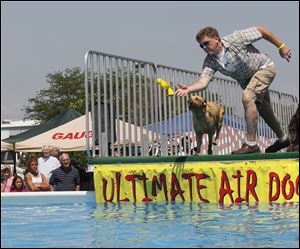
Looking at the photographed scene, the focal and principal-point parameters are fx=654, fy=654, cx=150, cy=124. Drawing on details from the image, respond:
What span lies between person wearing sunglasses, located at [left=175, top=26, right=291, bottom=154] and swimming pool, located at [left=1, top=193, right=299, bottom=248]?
0.97 meters

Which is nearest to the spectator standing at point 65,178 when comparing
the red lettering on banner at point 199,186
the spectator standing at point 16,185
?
the spectator standing at point 16,185

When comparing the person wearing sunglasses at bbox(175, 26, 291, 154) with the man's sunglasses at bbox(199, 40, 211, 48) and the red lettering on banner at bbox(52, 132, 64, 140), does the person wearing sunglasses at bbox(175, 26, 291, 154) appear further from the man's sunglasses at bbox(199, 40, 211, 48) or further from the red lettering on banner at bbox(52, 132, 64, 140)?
the red lettering on banner at bbox(52, 132, 64, 140)

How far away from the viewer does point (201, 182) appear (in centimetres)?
681

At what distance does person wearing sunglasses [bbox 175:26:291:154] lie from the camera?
6.70 metres

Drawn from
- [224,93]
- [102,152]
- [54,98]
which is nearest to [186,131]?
[224,93]

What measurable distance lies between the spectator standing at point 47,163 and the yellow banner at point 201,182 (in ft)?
11.8

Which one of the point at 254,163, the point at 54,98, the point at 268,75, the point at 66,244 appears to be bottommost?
the point at 66,244

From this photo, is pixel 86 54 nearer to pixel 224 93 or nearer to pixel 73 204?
pixel 73 204

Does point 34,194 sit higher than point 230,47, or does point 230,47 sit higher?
point 230,47

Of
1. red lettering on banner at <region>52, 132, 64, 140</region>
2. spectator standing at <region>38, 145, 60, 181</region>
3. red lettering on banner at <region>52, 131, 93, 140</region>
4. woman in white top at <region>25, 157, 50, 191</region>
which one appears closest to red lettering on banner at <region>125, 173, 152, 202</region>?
woman in white top at <region>25, 157, 50, 191</region>

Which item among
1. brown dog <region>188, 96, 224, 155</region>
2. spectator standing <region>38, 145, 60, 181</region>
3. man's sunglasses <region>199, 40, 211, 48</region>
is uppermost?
man's sunglasses <region>199, 40, 211, 48</region>

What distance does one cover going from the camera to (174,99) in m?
9.44

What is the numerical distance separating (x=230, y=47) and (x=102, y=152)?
79.9 inches

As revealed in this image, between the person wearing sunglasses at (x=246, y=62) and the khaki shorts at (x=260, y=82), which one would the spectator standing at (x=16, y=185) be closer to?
the person wearing sunglasses at (x=246, y=62)
